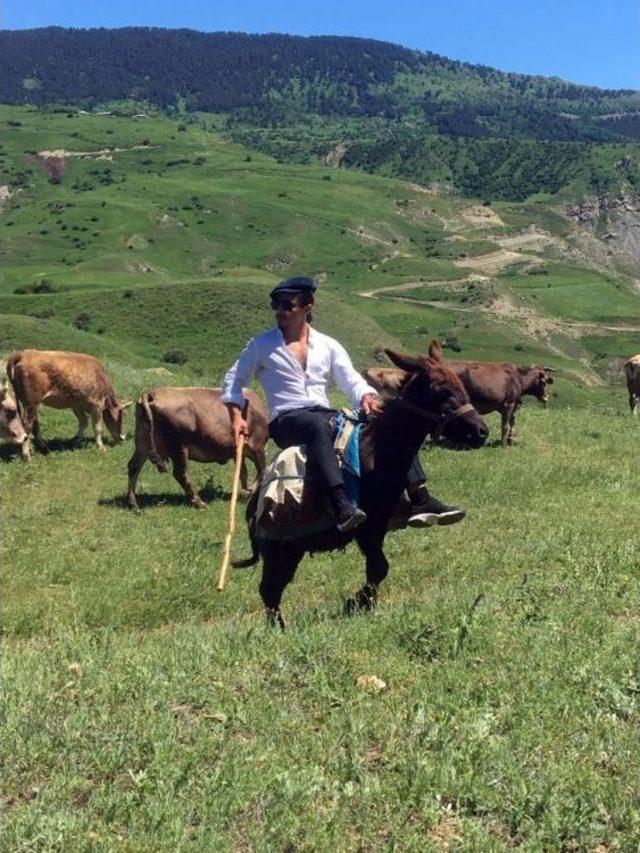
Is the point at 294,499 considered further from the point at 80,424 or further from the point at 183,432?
the point at 80,424

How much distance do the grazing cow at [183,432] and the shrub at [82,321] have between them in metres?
55.3

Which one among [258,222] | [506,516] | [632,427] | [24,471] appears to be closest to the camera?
[506,516]

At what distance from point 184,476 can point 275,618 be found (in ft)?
28.0

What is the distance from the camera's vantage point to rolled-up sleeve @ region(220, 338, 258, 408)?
8.09 metres

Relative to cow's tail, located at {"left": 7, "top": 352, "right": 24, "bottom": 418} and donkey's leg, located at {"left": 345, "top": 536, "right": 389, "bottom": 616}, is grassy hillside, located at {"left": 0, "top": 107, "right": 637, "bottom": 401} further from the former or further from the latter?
donkey's leg, located at {"left": 345, "top": 536, "right": 389, "bottom": 616}

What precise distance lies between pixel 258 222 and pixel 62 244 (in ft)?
150

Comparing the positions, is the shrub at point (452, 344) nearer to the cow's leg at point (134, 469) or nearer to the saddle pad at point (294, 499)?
the cow's leg at point (134, 469)

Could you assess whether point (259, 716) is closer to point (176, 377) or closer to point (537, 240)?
point (176, 377)

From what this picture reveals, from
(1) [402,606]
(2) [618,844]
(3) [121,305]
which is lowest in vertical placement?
(3) [121,305]

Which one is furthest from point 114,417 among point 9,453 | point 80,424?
point 9,453

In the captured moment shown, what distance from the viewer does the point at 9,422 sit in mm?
17719

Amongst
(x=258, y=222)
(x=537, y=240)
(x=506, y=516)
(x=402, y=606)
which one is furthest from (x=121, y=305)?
(x=537, y=240)

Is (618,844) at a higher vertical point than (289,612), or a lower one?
higher

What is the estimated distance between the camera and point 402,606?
25.3ft
